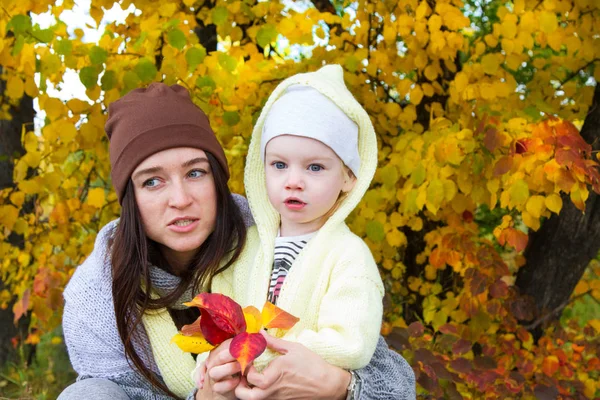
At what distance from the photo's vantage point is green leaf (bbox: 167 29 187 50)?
93.1 inches

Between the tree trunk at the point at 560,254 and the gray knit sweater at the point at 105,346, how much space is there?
170 cm

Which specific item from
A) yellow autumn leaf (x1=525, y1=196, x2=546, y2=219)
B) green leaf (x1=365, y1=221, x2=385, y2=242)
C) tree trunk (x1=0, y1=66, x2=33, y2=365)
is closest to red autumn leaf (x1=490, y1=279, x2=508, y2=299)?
green leaf (x1=365, y1=221, x2=385, y2=242)

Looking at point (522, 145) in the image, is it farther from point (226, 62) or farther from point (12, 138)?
point (12, 138)

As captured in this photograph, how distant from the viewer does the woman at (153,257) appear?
6.12ft

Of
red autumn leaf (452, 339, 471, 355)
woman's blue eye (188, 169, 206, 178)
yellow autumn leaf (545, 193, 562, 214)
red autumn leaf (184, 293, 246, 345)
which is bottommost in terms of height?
red autumn leaf (184, 293, 246, 345)

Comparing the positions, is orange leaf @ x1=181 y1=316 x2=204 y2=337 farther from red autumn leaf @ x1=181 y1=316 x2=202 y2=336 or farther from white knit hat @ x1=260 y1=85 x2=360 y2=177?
Result: white knit hat @ x1=260 y1=85 x2=360 y2=177

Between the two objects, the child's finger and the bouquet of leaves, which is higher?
the bouquet of leaves

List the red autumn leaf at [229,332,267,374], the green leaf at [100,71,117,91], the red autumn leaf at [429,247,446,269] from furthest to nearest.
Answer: the red autumn leaf at [429,247,446,269], the green leaf at [100,71,117,91], the red autumn leaf at [229,332,267,374]

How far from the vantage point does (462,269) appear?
304cm

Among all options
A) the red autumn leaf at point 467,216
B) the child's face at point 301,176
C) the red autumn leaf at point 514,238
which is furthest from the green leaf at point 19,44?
the red autumn leaf at point 467,216

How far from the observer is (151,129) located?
1.86 m

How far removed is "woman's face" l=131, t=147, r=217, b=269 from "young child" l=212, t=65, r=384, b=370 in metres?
0.15

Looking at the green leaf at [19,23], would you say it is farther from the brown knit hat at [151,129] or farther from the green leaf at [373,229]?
the green leaf at [373,229]

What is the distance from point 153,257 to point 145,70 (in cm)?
69
